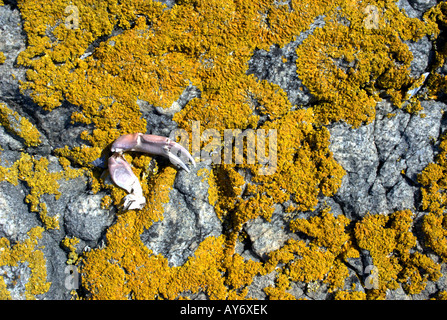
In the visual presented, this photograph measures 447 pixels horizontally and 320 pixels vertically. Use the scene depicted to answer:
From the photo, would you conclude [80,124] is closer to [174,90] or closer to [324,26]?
[174,90]

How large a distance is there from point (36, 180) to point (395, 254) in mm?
3472

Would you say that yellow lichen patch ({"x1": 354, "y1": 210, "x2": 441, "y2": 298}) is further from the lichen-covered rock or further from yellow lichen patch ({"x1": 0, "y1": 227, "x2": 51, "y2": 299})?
yellow lichen patch ({"x1": 0, "y1": 227, "x2": 51, "y2": 299})

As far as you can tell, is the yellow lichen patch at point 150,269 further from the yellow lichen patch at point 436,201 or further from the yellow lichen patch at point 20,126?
the yellow lichen patch at point 436,201

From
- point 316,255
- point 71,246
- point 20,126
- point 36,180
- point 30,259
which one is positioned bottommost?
point 30,259

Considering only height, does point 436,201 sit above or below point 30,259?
above

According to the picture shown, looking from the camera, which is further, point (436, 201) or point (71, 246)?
point (71, 246)

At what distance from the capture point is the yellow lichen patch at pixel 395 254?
300 cm

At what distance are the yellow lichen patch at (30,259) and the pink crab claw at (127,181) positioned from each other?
3.10 ft

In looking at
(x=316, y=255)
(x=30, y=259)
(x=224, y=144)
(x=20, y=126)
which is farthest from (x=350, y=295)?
(x=20, y=126)

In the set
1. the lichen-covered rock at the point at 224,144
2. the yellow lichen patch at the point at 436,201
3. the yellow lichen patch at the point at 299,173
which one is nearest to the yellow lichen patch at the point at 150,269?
the lichen-covered rock at the point at 224,144

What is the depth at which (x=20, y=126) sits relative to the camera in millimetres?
3084

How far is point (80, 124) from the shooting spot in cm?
312

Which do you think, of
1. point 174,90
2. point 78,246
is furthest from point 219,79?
point 78,246

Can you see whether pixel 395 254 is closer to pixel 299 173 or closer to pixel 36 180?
pixel 299 173
